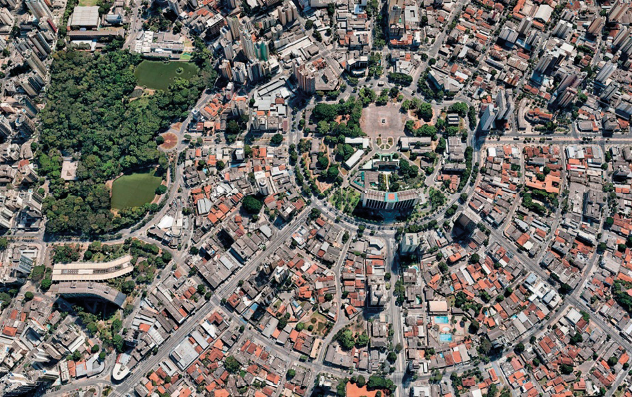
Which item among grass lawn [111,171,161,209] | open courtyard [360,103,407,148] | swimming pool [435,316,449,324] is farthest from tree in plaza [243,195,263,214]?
swimming pool [435,316,449,324]

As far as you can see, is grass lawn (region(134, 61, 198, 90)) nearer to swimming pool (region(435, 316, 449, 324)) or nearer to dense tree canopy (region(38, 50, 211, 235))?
dense tree canopy (region(38, 50, 211, 235))

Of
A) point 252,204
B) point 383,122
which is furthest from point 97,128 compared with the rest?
point 383,122

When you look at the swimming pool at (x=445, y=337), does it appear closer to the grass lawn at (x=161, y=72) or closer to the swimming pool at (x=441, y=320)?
the swimming pool at (x=441, y=320)

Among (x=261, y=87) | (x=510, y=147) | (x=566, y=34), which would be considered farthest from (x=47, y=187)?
(x=566, y=34)

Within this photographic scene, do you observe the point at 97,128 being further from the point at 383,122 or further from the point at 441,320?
the point at 441,320

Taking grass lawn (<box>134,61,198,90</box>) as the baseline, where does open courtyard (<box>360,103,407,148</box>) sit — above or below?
below
